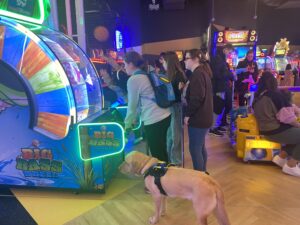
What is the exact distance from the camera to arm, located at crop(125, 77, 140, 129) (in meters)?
2.72

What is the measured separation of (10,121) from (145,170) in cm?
154

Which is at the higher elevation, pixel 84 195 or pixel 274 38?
pixel 274 38

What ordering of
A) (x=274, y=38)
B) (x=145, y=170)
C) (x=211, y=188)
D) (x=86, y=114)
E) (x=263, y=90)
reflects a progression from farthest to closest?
(x=274, y=38) → (x=263, y=90) → (x=86, y=114) → (x=145, y=170) → (x=211, y=188)

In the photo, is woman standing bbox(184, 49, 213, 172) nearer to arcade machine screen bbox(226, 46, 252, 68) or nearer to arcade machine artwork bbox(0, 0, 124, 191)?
arcade machine artwork bbox(0, 0, 124, 191)

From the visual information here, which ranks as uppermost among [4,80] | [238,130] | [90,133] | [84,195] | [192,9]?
[192,9]

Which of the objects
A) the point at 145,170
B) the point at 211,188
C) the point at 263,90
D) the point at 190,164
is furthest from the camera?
the point at 190,164

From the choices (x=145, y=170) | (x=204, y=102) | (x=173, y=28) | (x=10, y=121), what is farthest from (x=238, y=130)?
(x=173, y=28)

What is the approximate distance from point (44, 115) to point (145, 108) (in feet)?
3.29

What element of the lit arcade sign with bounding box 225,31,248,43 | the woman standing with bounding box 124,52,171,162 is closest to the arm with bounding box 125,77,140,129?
the woman standing with bounding box 124,52,171,162

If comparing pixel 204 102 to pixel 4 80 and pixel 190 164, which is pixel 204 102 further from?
pixel 4 80

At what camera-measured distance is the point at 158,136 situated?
9.44ft

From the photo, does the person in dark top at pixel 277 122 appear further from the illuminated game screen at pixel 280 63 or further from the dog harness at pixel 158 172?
the illuminated game screen at pixel 280 63

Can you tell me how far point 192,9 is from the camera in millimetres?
10453

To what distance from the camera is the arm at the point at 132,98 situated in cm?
272
